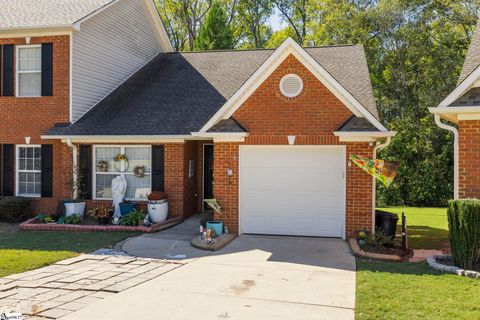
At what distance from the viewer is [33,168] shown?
15.2 meters

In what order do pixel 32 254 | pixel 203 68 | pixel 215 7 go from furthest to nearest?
pixel 215 7
pixel 203 68
pixel 32 254

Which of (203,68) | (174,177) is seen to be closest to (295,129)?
(174,177)

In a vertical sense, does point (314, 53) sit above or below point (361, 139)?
above

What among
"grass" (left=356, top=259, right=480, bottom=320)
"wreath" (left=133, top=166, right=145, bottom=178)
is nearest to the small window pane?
"wreath" (left=133, top=166, right=145, bottom=178)

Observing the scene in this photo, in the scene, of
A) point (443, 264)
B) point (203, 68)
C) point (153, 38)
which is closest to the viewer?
point (443, 264)

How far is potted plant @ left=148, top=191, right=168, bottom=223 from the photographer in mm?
13352

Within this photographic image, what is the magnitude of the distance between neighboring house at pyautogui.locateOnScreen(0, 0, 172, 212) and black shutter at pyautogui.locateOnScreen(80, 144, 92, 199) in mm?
416

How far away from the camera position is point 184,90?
16.3 meters

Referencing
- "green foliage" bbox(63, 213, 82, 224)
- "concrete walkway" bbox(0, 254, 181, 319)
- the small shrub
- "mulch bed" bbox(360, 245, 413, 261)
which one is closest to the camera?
"concrete walkway" bbox(0, 254, 181, 319)

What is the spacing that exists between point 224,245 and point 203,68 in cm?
910

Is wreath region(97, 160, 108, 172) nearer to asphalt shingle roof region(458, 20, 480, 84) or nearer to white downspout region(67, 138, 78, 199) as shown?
white downspout region(67, 138, 78, 199)

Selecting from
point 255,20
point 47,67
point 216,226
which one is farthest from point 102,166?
point 255,20

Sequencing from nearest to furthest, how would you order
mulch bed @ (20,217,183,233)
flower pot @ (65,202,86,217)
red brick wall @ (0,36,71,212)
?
1. mulch bed @ (20,217,183,233)
2. flower pot @ (65,202,86,217)
3. red brick wall @ (0,36,71,212)

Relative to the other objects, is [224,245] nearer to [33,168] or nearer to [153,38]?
[33,168]
